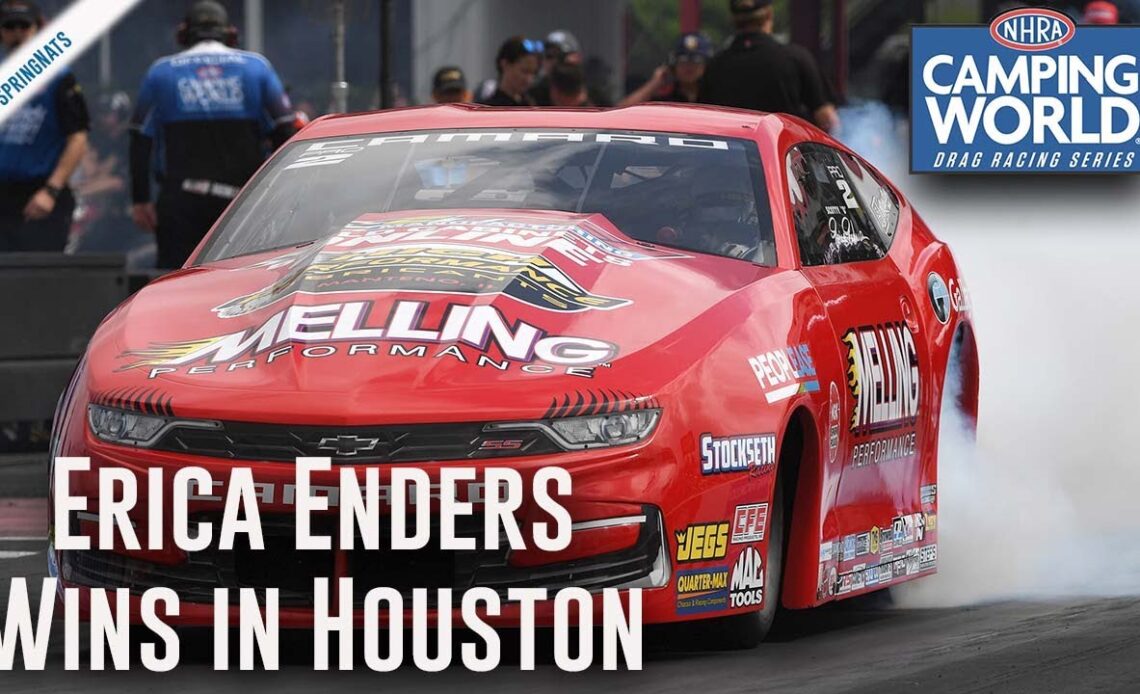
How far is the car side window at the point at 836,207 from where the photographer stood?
22.9 ft

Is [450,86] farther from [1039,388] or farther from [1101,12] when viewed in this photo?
[1039,388]

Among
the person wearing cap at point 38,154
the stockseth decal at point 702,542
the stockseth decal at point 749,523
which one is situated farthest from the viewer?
the person wearing cap at point 38,154

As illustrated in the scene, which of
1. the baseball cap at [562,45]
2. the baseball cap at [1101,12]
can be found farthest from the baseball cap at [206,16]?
the baseball cap at [1101,12]

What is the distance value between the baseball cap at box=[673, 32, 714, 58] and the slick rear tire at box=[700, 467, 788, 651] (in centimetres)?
799

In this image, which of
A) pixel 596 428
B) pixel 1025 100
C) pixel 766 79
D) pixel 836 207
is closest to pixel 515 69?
pixel 766 79

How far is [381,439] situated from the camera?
5.50 meters

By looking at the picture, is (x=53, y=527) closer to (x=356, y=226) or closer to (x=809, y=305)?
(x=356, y=226)

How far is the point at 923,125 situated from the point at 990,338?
11.0ft

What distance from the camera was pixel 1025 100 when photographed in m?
14.0

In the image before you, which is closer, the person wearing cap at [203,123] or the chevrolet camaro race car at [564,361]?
the chevrolet camaro race car at [564,361]

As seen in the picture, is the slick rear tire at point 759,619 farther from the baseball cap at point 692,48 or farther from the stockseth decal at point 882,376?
the baseball cap at point 692,48

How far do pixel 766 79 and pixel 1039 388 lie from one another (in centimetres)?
287

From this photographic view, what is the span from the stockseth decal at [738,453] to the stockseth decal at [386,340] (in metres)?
0.31

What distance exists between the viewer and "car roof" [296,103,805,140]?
713 cm
